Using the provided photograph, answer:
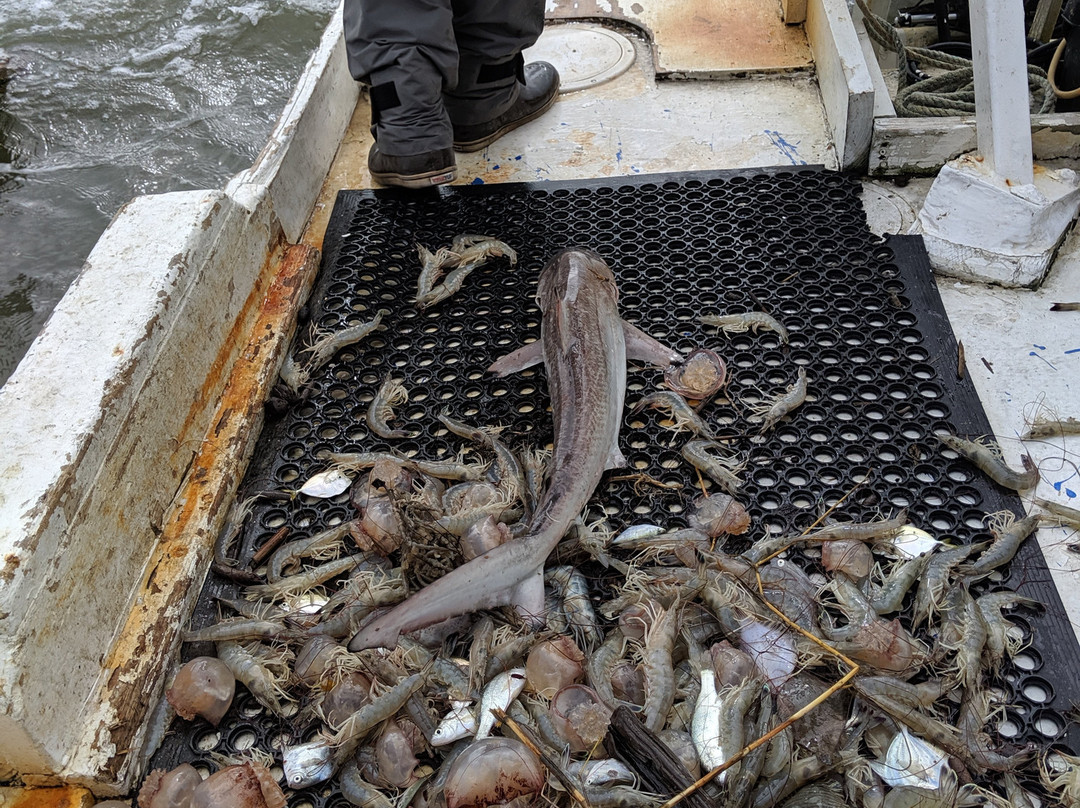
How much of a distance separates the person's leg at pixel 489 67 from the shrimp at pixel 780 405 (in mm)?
2463

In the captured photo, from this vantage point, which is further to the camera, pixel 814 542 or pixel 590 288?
pixel 590 288

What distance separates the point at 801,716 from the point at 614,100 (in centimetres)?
386

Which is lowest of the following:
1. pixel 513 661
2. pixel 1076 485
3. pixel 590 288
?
pixel 1076 485

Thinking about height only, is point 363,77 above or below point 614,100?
above

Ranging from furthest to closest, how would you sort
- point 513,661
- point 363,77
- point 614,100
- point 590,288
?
point 614,100
point 363,77
point 590,288
point 513,661

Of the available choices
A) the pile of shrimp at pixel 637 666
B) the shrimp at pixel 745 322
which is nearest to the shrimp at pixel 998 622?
the pile of shrimp at pixel 637 666

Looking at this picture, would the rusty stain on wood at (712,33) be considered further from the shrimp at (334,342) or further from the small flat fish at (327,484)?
the small flat fish at (327,484)

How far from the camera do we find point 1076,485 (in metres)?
2.87

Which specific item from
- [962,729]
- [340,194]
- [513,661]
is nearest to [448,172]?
[340,194]

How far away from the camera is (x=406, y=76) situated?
426 cm

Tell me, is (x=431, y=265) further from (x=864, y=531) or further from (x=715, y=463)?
(x=864, y=531)

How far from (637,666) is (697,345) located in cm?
151

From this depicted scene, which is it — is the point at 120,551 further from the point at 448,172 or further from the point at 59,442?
the point at 448,172

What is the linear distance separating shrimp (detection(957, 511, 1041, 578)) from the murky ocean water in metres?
5.04
